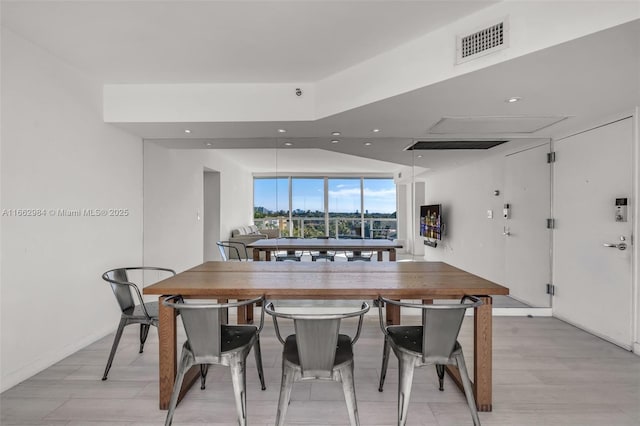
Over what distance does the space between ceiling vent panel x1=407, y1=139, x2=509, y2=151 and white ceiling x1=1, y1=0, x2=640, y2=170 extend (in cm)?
61

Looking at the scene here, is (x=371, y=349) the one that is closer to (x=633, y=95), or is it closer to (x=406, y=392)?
(x=406, y=392)

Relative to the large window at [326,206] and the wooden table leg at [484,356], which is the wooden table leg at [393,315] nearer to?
the large window at [326,206]

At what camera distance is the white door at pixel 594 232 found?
9.45 ft

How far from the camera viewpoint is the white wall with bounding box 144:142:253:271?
3.92m

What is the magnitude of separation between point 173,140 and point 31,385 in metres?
2.77

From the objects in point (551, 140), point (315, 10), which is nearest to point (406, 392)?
point (315, 10)

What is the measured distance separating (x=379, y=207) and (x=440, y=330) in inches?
95.3

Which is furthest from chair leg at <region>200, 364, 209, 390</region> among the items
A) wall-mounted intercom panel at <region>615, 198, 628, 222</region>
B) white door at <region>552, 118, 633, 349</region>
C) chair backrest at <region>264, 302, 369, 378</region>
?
wall-mounted intercom panel at <region>615, 198, 628, 222</region>

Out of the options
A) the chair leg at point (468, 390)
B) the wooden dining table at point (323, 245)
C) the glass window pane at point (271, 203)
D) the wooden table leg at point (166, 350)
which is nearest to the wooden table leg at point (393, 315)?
the wooden dining table at point (323, 245)

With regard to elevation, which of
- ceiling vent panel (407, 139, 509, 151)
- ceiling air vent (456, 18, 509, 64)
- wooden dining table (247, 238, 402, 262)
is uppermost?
ceiling air vent (456, 18, 509, 64)

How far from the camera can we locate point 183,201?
4.30 m

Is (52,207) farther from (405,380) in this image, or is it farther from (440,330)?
(440,330)

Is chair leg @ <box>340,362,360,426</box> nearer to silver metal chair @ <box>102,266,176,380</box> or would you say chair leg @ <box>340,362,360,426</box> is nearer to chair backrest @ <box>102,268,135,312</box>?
silver metal chair @ <box>102,266,176,380</box>

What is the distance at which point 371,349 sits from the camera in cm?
288
